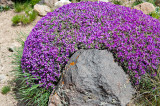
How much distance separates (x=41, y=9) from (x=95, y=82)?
4.99 meters

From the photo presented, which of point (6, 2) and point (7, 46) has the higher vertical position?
Result: point (6, 2)

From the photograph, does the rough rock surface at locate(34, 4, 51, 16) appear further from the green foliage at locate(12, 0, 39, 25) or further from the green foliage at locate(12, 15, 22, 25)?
the green foliage at locate(12, 15, 22, 25)

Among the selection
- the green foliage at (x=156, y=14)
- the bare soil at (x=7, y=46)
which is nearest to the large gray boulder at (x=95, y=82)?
the bare soil at (x=7, y=46)

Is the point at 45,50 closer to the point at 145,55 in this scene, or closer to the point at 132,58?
the point at 132,58

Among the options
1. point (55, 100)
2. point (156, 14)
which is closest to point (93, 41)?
point (55, 100)

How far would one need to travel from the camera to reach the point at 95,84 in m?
2.83

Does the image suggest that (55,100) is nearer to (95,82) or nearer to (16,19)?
(95,82)

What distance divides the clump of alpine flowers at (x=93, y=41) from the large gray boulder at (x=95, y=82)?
0.20 meters

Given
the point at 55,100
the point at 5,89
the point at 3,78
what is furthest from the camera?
the point at 3,78

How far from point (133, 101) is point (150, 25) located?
1486mm

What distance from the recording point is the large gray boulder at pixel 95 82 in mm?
2787

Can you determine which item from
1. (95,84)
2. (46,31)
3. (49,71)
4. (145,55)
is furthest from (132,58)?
(46,31)

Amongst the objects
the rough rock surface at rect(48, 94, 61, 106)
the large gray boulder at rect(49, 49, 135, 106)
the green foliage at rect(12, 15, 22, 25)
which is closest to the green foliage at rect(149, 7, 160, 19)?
the large gray boulder at rect(49, 49, 135, 106)

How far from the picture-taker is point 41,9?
6.95 m
